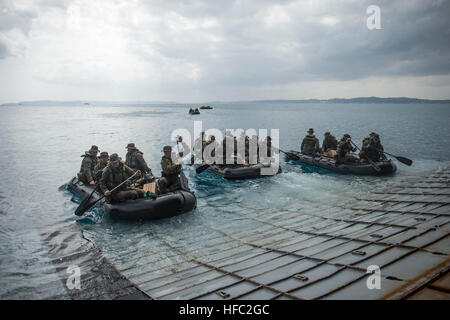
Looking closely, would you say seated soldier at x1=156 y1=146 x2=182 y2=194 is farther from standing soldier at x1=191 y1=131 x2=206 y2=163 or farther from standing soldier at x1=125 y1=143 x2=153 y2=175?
standing soldier at x1=191 y1=131 x2=206 y2=163

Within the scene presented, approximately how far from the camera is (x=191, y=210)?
12539 mm

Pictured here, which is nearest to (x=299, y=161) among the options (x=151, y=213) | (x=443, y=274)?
(x=151, y=213)

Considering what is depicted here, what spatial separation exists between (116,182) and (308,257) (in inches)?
319

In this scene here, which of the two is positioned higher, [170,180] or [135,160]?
[135,160]

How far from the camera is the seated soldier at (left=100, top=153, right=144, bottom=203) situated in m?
11.6

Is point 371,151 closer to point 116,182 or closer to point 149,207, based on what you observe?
point 149,207

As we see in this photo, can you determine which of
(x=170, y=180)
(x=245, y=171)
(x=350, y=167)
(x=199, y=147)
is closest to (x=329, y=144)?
(x=350, y=167)

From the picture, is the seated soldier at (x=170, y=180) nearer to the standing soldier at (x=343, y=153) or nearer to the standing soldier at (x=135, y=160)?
the standing soldier at (x=135, y=160)

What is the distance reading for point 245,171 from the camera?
57.7 ft

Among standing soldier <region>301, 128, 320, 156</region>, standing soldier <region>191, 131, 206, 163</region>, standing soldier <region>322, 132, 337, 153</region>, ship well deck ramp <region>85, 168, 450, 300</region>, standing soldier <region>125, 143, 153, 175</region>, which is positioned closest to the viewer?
ship well deck ramp <region>85, 168, 450, 300</region>

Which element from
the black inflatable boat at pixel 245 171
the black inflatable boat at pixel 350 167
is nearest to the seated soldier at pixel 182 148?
the black inflatable boat at pixel 245 171

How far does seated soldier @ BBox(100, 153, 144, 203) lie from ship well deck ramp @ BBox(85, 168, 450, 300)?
7.23 feet

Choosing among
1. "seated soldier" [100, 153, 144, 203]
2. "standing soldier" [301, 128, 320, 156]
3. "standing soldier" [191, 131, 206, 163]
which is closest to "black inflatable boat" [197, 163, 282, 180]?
"standing soldier" [191, 131, 206, 163]
